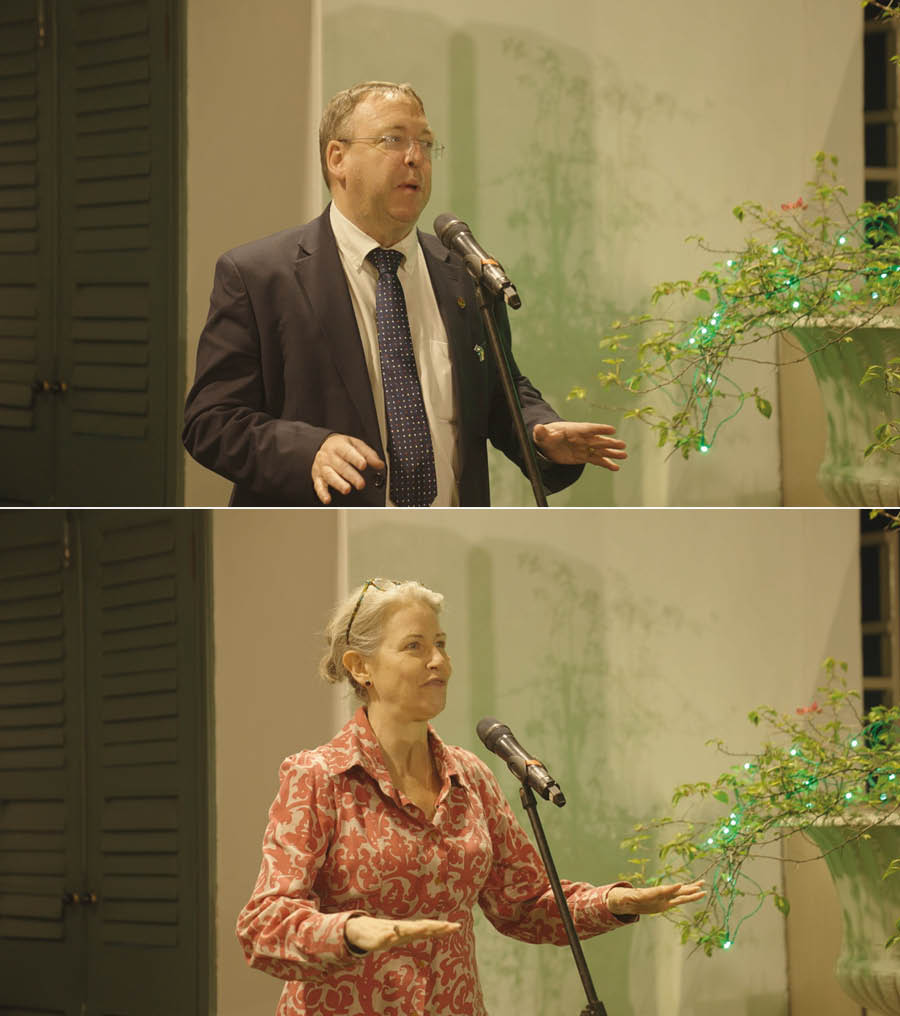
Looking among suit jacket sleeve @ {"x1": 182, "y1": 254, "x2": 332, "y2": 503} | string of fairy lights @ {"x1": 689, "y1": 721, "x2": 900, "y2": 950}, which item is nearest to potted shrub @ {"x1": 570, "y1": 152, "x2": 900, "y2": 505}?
string of fairy lights @ {"x1": 689, "y1": 721, "x2": 900, "y2": 950}

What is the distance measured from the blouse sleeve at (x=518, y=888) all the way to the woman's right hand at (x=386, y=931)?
1.32 feet

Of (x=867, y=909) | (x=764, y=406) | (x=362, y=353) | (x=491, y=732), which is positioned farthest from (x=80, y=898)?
(x=764, y=406)

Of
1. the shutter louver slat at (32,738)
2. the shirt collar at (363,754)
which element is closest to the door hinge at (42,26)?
the shutter louver slat at (32,738)

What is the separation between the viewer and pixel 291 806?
2398mm

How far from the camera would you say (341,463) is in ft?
9.24

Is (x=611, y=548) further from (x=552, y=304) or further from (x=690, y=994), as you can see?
(x=690, y=994)

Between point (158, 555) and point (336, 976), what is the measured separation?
963 mm

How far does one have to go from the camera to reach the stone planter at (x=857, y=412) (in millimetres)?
3367

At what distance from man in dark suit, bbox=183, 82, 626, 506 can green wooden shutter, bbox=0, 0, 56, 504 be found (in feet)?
1.88

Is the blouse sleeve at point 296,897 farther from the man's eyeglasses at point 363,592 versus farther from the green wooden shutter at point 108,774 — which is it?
the green wooden shutter at point 108,774

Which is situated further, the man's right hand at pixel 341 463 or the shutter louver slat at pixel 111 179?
the shutter louver slat at pixel 111 179

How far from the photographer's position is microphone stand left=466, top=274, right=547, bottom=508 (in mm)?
2527

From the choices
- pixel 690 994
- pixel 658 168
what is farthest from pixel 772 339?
pixel 690 994

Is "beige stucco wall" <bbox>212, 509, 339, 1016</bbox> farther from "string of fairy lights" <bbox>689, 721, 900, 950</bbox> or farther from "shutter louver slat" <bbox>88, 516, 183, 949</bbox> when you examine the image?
"string of fairy lights" <bbox>689, 721, 900, 950</bbox>
